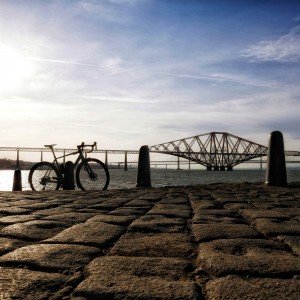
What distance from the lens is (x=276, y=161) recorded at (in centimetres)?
789

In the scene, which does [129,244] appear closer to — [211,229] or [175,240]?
[175,240]

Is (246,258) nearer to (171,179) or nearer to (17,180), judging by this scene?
(17,180)

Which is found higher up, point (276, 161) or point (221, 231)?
point (276, 161)

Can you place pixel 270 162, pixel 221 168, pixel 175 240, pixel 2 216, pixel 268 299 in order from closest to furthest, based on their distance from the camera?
1. pixel 268 299
2. pixel 175 240
3. pixel 2 216
4. pixel 270 162
5. pixel 221 168

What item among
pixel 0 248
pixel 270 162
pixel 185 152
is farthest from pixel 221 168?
pixel 0 248

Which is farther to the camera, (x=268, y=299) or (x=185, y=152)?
(x=185, y=152)

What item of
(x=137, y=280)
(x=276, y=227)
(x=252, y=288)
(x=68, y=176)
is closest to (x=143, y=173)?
(x=68, y=176)

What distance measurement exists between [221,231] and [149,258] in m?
0.87

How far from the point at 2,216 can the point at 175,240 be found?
72.4 inches

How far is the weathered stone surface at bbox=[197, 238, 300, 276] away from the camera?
5.02 ft

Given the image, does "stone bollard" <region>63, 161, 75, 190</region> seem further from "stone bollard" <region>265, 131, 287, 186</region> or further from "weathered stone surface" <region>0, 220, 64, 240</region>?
"weathered stone surface" <region>0, 220, 64, 240</region>

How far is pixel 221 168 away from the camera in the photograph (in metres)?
106

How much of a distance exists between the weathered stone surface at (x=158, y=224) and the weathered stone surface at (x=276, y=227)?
573mm

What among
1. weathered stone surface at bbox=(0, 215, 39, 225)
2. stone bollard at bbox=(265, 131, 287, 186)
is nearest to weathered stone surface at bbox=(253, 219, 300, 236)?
weathered stone surface at bbox=(0, 215, 39, 225)
